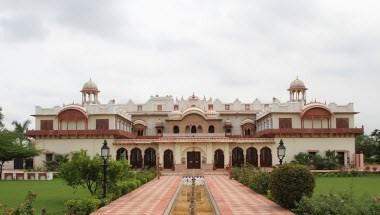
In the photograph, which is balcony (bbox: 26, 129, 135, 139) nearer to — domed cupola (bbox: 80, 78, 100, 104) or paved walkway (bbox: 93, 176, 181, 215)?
domed cupola (bbox: 80, 78, 100, 104)

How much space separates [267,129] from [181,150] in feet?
24.9

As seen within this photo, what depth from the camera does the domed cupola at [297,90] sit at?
52.3m

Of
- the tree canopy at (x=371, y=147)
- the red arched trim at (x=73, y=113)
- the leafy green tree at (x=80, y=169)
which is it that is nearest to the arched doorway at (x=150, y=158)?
the red arched trim at (x=73, y=113)

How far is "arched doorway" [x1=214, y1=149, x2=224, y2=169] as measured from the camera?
47469 millimetres

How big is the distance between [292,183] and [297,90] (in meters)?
38.4

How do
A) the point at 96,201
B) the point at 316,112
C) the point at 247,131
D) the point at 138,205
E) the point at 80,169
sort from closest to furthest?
the point at 96,201, the point at 138,205, the point at 80,169, the point at 316,112, the point at 247,131

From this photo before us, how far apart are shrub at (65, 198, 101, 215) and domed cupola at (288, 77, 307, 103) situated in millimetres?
39563

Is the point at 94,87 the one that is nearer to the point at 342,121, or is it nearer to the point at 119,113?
the point at 119,113

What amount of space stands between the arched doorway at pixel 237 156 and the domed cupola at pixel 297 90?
322 inches

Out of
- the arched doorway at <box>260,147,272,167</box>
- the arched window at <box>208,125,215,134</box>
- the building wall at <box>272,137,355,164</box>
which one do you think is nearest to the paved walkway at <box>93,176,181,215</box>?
the building wall at <box>272,137,355,164</box>

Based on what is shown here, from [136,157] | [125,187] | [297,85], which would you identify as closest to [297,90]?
[297,85]

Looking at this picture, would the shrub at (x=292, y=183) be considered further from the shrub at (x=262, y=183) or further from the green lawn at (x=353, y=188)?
the shrub at (x=262, y=183)

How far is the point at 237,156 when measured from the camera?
4866cm

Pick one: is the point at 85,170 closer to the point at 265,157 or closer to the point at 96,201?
the point at 96,201
